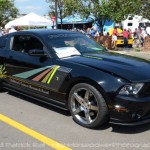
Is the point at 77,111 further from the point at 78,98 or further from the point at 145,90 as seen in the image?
the point at 145,90

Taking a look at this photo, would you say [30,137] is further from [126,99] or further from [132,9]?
[132,9]

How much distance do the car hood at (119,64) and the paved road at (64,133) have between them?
0.85m

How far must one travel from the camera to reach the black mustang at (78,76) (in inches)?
184

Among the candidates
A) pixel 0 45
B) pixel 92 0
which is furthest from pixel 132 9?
pixel 0 45

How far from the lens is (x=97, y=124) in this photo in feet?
16.3

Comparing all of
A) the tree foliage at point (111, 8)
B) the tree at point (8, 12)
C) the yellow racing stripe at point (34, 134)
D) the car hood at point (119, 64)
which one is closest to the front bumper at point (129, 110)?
the car hood at point (119, 64)

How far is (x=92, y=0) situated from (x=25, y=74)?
1758cm

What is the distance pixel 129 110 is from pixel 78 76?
999 millimetres

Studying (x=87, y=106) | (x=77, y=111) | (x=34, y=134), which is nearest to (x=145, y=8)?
(x=77, y=111)

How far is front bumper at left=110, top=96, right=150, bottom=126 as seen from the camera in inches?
180

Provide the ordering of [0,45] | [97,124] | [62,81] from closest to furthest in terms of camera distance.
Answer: [97,124]
[62,81]
[0,45]

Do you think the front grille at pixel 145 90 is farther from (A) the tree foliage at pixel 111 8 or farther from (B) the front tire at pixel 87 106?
(A) the tree foliage at pixel 111 8

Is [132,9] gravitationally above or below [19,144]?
above

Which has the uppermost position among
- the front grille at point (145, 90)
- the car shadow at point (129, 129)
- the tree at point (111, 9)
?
the tree at point (111, 9)
